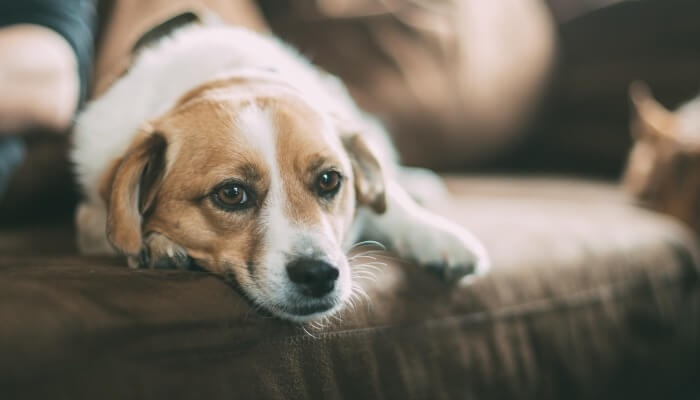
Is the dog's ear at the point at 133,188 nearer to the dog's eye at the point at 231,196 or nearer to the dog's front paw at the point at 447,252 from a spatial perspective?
the dog's eye at the point at 231,196

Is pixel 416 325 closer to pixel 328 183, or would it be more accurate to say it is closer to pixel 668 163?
pixel 328 183

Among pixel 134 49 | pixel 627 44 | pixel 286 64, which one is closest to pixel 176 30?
pixel 134 49

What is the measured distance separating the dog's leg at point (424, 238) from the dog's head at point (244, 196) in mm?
151

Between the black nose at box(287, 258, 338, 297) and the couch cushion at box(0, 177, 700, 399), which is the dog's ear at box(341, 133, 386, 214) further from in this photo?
the black nose at box(287, 258, 338, 297)

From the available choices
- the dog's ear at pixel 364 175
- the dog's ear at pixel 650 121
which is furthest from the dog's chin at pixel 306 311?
the dog's ear at pixel 650 121

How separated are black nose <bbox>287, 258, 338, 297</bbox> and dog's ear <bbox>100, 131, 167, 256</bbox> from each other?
0.29 metres

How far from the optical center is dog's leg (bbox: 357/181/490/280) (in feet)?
3.95

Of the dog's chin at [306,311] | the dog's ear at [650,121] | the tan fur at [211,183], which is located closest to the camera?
the dog's chin at [306,311]

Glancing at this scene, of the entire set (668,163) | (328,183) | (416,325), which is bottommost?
(416,325)

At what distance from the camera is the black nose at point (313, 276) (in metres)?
1.02

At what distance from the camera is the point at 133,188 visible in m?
1.13

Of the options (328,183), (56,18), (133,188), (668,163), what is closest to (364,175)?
(328,183)

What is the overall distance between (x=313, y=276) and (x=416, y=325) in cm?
23

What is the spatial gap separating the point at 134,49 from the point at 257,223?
0.87 metres
